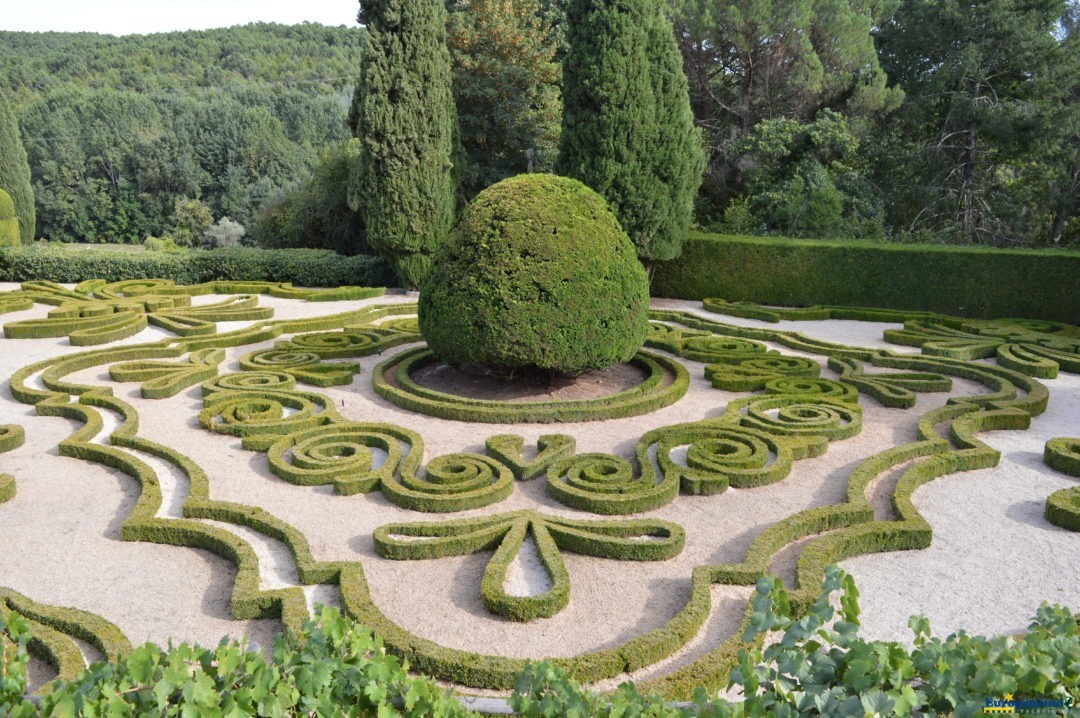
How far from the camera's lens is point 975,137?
1007 inches

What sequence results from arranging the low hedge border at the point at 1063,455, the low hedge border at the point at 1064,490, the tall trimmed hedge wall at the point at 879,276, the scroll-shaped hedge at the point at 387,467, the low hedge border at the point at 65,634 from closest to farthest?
the low hedge border at the point at 65,634 < the low hedge border at the point at 1064,490 < the scroll-shaped hedge at the point at 387,467 < the low hedge border at the point at 1063,455 < the tall trimmed hedge wall at the point at 879,276

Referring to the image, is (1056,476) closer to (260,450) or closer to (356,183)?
(260,450)

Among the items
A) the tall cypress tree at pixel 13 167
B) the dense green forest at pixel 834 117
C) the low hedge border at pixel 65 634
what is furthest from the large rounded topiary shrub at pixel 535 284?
the tall cypress tree at pixel 13 167

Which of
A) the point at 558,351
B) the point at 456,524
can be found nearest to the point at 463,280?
the point at 558,351

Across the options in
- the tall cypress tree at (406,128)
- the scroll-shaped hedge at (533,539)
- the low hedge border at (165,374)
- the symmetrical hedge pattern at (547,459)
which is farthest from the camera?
the tall cypress tree at (406,128)

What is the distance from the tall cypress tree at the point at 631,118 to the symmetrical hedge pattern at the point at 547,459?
4860 millimetres

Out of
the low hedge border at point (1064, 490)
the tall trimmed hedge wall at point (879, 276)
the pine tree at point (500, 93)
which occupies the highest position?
the pine tree at point (500, 93)

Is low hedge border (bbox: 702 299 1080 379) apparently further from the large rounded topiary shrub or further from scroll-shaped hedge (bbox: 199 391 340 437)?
scroll-shaped hedge (bbox: 199 391 340 437)

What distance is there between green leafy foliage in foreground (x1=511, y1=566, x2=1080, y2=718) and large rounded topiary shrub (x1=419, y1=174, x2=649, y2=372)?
5990 millimetres

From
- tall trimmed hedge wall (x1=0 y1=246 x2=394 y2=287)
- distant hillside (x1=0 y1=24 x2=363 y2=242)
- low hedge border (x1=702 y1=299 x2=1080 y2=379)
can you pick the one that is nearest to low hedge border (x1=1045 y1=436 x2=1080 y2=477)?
low hedge border (x1=702 y1=299 x2=1080 y2=379)

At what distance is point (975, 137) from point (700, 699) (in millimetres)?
26943

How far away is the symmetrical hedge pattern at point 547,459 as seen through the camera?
5406 millimetres

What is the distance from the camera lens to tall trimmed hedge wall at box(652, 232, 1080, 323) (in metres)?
15.6

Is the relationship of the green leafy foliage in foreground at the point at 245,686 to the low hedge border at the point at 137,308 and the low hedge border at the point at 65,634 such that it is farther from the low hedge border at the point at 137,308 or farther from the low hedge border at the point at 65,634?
the low hedge border at the point at 137,308
